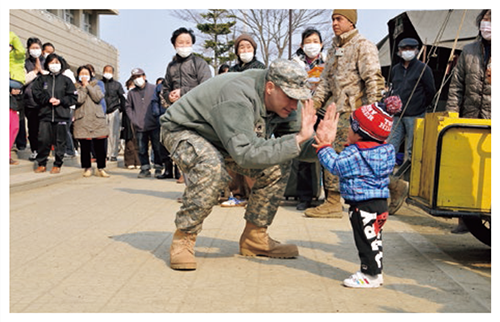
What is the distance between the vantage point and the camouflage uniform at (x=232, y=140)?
4.32 metres

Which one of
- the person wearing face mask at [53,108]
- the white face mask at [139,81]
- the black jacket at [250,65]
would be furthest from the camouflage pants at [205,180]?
the white face mask at [139,81]

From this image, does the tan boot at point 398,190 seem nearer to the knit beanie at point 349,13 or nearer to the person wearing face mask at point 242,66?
the knit beanie at point 349,13

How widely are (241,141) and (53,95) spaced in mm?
7850

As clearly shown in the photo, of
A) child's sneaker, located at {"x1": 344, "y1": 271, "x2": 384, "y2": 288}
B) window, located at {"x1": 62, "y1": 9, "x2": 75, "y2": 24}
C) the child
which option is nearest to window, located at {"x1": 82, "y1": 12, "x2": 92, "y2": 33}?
window, located at {"x1": 62, "y1": 9, "x2": 75, "y2": 24}

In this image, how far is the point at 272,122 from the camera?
4.93m

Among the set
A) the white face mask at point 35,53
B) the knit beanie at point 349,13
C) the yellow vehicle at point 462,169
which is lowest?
the yellow vehicle at point 462,169

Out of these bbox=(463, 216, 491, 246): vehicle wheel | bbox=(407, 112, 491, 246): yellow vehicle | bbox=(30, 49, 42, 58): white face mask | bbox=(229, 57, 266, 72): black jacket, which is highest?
bbox=(30, 49, 42, 58): white face mask

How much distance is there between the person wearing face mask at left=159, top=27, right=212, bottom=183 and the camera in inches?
344

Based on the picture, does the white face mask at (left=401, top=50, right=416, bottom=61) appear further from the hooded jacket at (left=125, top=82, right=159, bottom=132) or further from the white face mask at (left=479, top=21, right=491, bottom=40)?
the hooded jacket at (left=125, top=82, right=159, bottom=132)

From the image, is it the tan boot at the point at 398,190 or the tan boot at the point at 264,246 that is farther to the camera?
the tan boot at the point at 398,190

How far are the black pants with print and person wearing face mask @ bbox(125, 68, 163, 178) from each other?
8036 millimetres

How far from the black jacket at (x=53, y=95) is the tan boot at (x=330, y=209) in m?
6.01

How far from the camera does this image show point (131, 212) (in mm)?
7469
